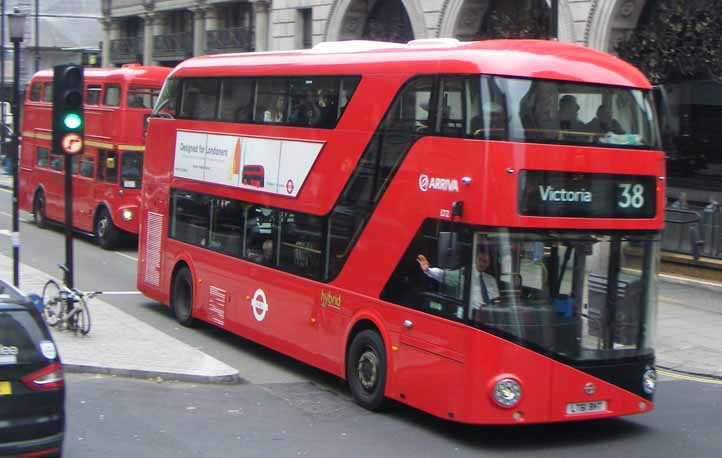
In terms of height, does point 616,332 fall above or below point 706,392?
above

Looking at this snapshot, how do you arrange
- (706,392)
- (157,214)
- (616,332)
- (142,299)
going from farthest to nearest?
(142,299) < (157,214) < (706,392) < (616,332)

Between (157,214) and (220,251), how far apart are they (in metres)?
2.57

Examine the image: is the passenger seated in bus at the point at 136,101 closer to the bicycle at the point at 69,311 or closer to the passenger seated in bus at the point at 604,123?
the bicycle at the point at 69,311

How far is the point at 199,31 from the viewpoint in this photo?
132ft

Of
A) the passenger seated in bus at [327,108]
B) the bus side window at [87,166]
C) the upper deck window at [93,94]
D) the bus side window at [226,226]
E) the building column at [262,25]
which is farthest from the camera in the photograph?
the building column at [262,25]

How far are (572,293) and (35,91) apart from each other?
24.3 meters

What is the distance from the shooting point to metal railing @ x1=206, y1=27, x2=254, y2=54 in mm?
36981

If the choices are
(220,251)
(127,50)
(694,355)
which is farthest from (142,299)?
(127,50)

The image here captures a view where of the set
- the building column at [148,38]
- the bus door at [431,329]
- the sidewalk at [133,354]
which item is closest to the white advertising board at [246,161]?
the sidewalk at [133,354]

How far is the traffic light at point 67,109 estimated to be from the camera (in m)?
14.0

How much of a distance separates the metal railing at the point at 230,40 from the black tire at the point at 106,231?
1260cm

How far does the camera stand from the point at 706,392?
13078 mm

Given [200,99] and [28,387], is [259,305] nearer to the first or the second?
[200,99]

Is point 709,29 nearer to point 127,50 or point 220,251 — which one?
point 220,251
